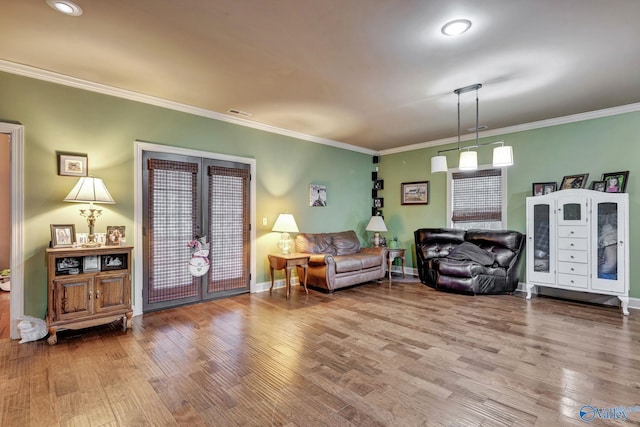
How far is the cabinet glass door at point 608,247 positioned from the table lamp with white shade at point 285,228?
4154 millimetres

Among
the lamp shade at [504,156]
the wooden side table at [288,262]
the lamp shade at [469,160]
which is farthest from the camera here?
the wooden side table at [288,262]

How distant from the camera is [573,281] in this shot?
426 centimetres

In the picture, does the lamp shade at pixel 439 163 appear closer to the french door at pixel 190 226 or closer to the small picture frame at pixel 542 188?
the small picture frame at pixel 542 188

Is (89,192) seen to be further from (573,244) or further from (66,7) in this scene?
(573,244)

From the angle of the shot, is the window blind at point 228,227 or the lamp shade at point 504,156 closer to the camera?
the lamp shade at point 504,156

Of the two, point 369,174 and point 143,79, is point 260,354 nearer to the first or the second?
point 143,79

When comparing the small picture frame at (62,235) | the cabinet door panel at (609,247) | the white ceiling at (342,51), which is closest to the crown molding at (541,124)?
the white ceiling at (342,51)

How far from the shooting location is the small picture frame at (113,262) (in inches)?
131

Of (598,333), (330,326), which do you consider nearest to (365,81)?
(330,326)

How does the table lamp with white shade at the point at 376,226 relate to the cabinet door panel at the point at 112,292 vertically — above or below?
above

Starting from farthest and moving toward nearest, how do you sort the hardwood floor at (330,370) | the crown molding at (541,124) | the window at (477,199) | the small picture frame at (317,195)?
the small picture frame at (317,195) < the window at (477,199) < the crown molding at (541,124) < the hardwood floor at (330,370)

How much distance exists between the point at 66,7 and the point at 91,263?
7.59 ft

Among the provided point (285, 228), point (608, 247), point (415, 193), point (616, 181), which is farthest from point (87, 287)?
point (616, 181)

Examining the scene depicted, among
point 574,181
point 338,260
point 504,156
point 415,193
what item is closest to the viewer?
point 504,156
